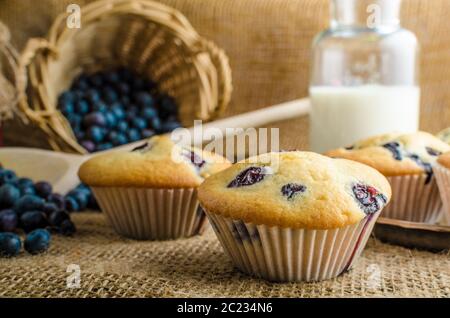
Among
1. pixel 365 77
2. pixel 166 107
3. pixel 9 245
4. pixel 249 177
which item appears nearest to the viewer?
pixel 249 177

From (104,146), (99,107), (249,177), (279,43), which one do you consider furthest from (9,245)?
(279,43)

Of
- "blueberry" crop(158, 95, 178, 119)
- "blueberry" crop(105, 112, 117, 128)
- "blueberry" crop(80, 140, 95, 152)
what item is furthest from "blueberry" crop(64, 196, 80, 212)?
"blueberry" crop(158, 95, 178, 119)

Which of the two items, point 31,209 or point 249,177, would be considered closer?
point 249,177

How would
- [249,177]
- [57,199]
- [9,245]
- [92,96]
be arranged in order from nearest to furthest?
1. [249,177]
2. [9,245]
3. [57,199]
4. [92,96]

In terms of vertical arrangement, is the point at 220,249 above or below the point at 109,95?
below

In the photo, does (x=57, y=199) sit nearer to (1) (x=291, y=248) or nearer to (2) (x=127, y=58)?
(1) (x=291, y=248)

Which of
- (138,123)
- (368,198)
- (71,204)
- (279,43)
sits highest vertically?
(279,43)

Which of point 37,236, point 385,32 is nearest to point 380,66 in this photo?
point 385,32

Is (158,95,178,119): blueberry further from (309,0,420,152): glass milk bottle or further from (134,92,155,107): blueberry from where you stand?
(309,0,420,152): glass milk bottle
